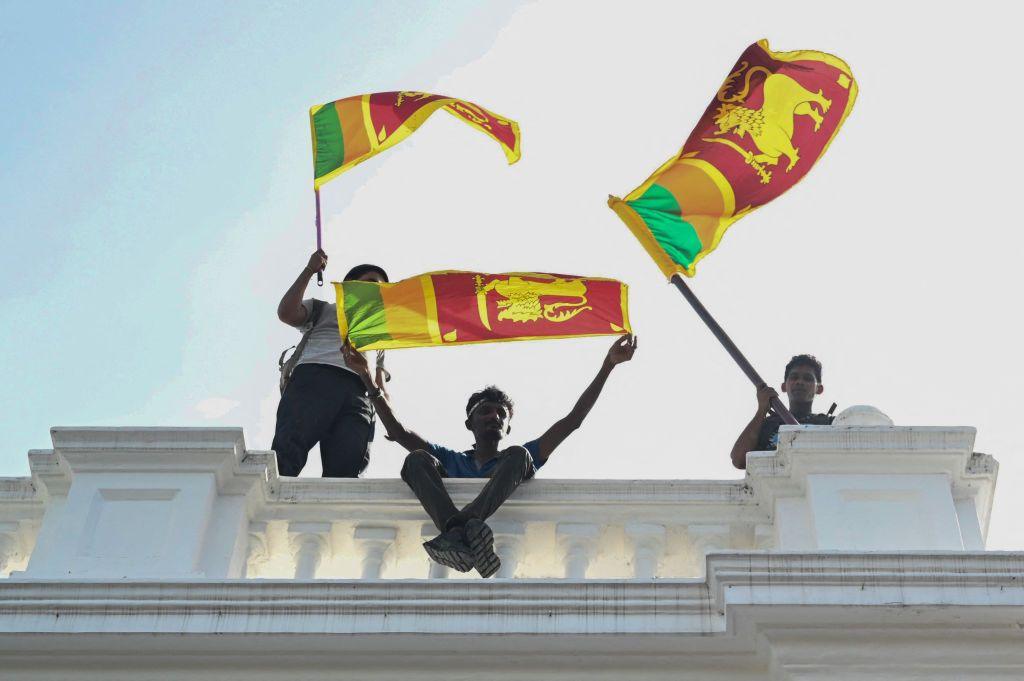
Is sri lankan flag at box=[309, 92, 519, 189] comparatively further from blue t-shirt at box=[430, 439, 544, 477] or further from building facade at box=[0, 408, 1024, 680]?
building facade at box=[0, 408, 1024, 680]

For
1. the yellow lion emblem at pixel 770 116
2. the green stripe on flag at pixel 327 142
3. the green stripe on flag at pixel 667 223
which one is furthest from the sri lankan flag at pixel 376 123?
the yellow lion emblem at pixel 770 116

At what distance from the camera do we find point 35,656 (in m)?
6.33

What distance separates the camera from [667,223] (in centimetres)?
952

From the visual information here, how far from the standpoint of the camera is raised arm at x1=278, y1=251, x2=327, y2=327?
29.4 feet

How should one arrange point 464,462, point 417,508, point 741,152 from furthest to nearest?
1. point 741,152
2. point 464,462
3. point 417,508

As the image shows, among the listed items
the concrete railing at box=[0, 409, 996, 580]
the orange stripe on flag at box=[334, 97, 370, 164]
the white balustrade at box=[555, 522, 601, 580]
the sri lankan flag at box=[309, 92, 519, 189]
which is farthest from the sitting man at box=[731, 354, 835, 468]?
the orange stripe on flag at box=[334, 97, 370, 164]

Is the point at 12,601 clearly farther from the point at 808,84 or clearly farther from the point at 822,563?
the point at 808,84

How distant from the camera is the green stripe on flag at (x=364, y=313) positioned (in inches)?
345

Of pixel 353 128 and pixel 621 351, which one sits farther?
pixel 353 128

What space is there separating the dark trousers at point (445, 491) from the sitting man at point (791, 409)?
52.0 inches

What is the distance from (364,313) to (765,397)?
2.20 meters

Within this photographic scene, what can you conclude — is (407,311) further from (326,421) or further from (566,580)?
(566,580)

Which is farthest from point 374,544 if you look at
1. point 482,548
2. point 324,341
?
point 324,341

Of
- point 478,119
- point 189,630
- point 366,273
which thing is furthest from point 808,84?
point 189,630
